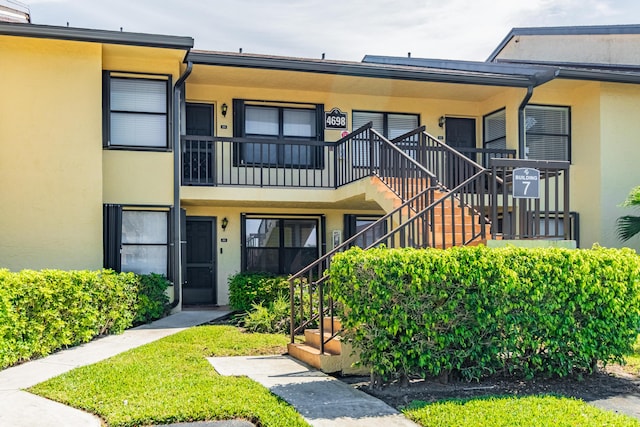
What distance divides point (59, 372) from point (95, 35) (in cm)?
669

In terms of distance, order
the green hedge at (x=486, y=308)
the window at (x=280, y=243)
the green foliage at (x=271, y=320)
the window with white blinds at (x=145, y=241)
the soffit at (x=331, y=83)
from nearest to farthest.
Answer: the green hedge at (x=486, y=308) < the green foliage at (x=271, y=320) < the window with white blinds at (x=145, y=241) < the soffit at (x=331, y=83) < the window at (x=280, y=243)

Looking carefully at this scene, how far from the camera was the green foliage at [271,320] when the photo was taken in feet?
37.4

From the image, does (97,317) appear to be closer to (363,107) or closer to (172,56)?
(172,56)

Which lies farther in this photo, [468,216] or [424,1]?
[424,1]

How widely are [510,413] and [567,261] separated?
2.20 meters

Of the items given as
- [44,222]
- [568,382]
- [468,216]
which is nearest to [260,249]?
[44,222]

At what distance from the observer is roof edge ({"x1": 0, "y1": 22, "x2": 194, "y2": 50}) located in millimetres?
11688

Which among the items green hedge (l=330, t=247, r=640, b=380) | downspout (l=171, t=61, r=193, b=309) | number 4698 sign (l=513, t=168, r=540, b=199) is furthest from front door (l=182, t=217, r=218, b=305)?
number 4698 sign (l=513, t=168, r=540, b=199)

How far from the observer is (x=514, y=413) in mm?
6086

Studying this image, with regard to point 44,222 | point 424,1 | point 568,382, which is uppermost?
point 424,1

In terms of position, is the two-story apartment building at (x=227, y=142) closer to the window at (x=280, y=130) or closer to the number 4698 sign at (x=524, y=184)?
the window at (x=280, y=130)

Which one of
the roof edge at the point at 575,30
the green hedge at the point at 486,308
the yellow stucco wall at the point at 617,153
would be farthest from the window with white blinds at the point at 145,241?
the roof edge at the point at 575,30

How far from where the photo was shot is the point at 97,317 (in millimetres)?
10203

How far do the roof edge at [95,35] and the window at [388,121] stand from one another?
5.18 m
